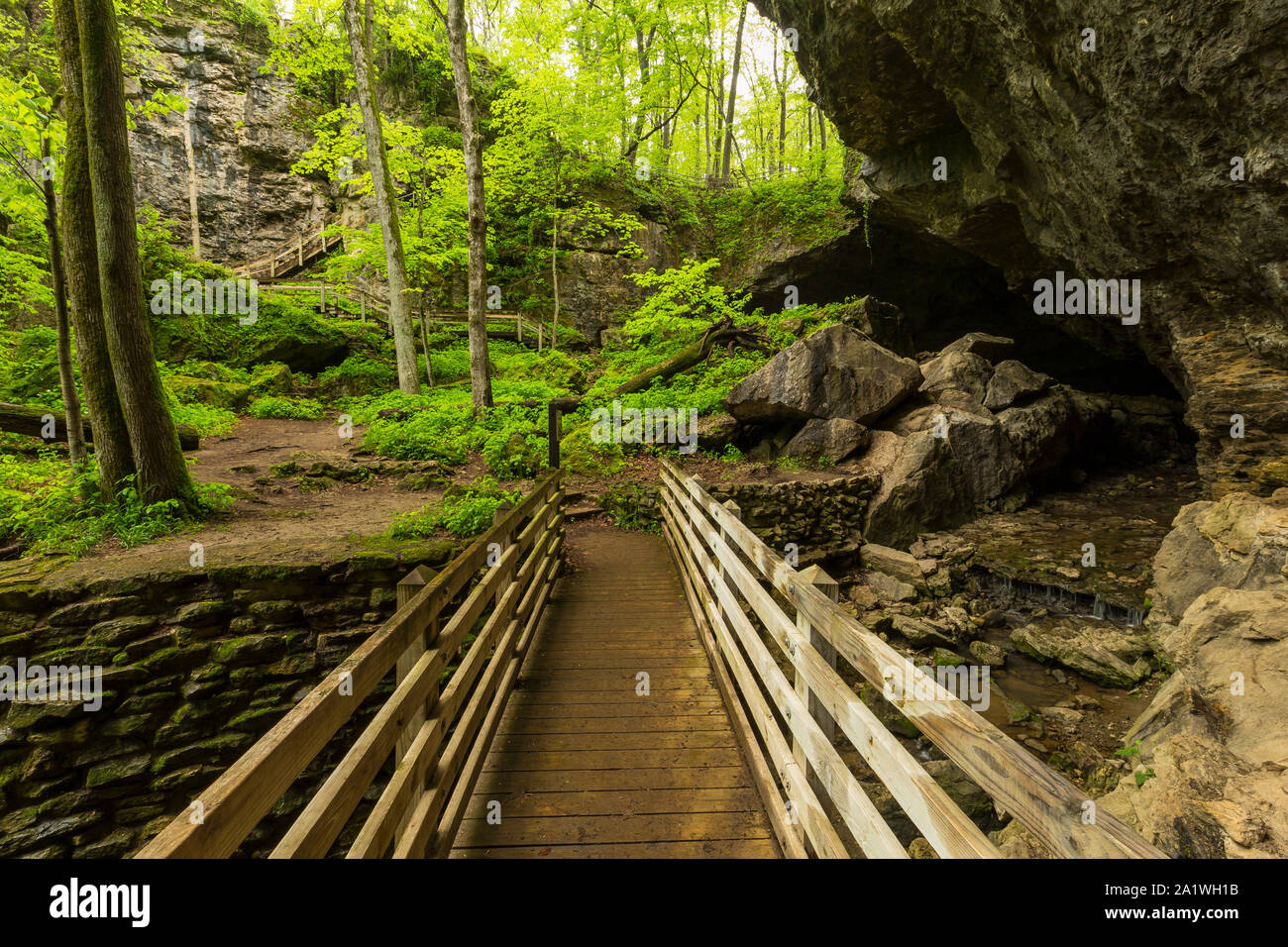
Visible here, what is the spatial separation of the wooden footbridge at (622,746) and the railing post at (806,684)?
0.03 ft

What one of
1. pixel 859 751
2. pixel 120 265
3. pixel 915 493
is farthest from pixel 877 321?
pixel 120 265

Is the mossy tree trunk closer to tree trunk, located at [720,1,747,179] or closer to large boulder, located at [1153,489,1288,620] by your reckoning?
large boulder, located at [1153,489,1288,620]

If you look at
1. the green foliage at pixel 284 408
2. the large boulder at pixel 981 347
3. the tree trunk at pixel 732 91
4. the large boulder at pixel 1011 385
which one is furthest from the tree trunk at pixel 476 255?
the tree trunk at pixel 732 91

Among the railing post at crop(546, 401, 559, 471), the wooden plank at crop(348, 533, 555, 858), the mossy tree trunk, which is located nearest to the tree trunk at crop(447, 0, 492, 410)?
the railing post at crop(546, 401, 559, 471)

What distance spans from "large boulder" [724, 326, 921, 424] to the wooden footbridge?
7.03 m

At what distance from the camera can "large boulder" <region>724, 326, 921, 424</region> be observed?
481 inches

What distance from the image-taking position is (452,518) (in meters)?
7.39

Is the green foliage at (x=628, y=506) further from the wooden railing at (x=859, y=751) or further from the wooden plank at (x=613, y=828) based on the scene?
the wooden plank at (x=613, y=828)

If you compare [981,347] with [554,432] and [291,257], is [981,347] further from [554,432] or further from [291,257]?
[291,257]

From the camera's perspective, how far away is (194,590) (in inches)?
210

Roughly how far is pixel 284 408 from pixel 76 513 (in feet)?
28.3

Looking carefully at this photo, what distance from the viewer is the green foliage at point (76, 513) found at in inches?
249
